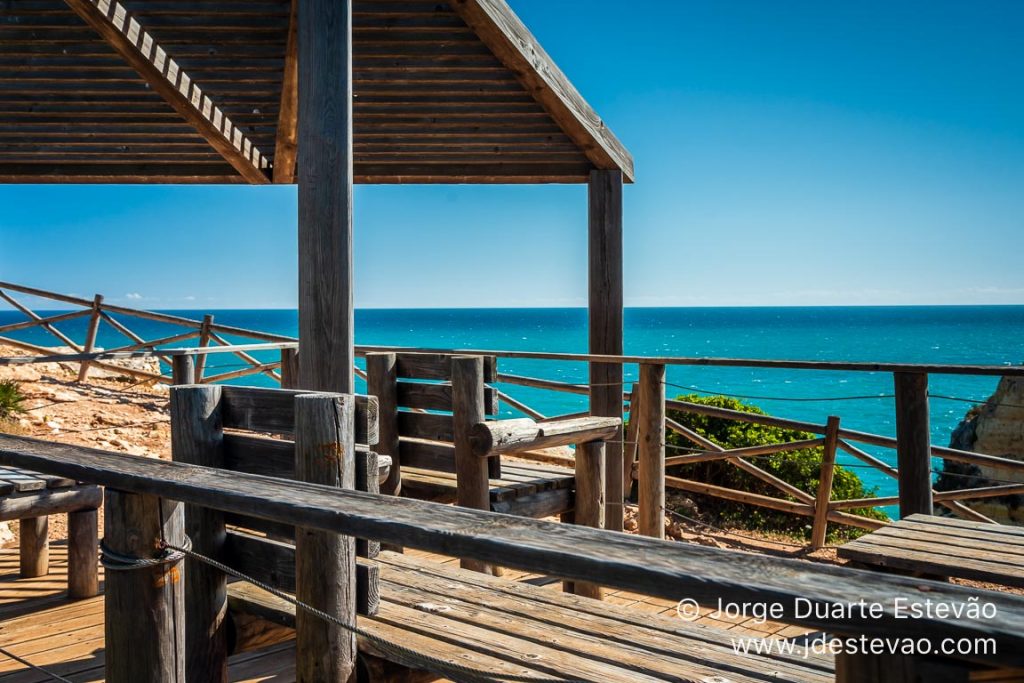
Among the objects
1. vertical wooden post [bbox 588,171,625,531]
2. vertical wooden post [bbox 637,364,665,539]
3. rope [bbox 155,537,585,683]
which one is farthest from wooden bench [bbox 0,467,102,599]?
vertical wooden post [bbox 588,171,625,531]

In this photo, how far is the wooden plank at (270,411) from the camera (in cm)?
204

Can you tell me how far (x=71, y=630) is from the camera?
329cm

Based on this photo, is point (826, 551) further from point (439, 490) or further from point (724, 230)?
point (724, 230)

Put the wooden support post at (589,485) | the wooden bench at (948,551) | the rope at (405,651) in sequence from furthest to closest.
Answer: the wooden support post at (589,485) < the wooden bench at (948,551) < the rope at (405,651)

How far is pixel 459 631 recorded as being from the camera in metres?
2.08

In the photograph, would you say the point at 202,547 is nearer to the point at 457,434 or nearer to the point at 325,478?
the point at 325,478

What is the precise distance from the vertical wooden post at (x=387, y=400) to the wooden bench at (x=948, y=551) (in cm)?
205

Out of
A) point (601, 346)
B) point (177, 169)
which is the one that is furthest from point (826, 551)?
point (177, 169)

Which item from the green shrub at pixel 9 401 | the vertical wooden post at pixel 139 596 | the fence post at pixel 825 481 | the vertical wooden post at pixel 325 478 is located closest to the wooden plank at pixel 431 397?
the vertical wooden post at pixel 325 478

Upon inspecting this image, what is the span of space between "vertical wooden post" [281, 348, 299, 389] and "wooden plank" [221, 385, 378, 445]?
3.94m

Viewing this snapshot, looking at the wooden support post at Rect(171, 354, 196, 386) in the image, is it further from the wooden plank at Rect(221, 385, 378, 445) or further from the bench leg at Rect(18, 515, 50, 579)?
the wooden plank at Rect(221, 385, 378, 445)

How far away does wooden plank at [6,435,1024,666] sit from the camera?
0.76 meters

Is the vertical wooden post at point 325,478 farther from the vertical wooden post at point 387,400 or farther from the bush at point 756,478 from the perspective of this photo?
the bush at point 756,478

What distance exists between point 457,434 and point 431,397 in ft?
0.80
